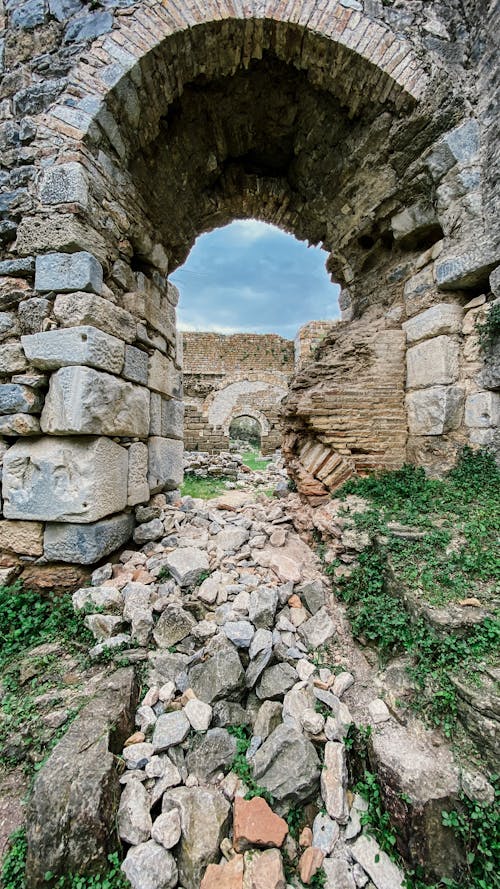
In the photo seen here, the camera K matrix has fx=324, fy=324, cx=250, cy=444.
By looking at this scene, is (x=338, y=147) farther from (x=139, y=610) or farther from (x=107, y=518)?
(x=139, y=610)

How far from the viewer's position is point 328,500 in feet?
10.1

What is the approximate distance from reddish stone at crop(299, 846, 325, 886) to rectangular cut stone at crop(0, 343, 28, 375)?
3.00m

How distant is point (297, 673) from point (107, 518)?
5.63ft

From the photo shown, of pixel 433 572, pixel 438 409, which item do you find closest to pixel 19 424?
pixel 433 572

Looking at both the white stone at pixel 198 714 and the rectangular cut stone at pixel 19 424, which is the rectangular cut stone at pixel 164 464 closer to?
the rectangular cut stone at pixel 19 424

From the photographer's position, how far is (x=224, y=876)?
3.86ft

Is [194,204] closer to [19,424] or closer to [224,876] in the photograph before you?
[19,424]

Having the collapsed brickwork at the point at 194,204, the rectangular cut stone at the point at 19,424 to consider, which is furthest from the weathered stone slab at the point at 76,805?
the rectangular cut stone at the point at 19,424

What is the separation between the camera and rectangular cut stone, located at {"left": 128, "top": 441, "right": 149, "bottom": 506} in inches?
110

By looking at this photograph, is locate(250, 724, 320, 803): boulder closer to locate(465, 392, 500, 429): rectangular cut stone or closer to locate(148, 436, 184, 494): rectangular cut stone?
locate(148, 436, 184, 494): rectangular cut stone

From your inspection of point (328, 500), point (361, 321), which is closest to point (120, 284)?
point (361, 321)

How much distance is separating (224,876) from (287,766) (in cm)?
40

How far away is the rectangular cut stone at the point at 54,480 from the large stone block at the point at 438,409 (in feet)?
8.92

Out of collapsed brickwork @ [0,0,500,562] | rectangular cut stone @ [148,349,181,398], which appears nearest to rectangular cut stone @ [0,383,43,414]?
collapsed brickwork @ [0,0,500,562]
